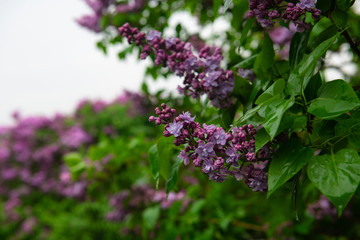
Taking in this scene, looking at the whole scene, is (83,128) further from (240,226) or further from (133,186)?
(240,226)

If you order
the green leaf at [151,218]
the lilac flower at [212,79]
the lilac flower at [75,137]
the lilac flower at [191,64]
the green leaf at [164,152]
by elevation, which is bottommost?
the lilac flower at [75,137]

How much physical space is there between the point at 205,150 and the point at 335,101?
26cm

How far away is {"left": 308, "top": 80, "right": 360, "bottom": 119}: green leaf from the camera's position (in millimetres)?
533

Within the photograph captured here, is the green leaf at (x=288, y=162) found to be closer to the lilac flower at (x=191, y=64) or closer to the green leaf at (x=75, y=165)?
the lilac flower at (x=191, y=64)

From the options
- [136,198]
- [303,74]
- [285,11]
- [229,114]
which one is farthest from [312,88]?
[136,198]

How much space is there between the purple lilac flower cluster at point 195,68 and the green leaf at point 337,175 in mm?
414

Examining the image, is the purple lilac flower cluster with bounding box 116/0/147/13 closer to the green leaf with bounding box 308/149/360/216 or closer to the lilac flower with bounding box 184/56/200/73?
the lilac flower with bounding box 184/56/200/73

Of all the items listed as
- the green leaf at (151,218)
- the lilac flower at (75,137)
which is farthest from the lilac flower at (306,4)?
the lilac flower at (75,137)

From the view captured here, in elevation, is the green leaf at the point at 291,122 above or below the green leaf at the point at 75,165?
above

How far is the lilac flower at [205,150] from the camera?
2.13 feet

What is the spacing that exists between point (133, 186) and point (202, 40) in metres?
1.13

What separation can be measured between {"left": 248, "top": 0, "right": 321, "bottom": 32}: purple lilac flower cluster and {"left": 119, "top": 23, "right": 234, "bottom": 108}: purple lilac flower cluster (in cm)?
18

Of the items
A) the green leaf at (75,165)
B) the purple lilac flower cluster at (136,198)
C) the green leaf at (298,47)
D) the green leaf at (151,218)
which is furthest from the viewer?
the purple lilac flower cluster at (136,198)

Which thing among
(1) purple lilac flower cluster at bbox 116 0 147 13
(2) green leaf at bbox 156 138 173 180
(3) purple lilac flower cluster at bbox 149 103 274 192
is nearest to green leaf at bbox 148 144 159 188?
(2) green leaf at bbox 156 138 173 180
